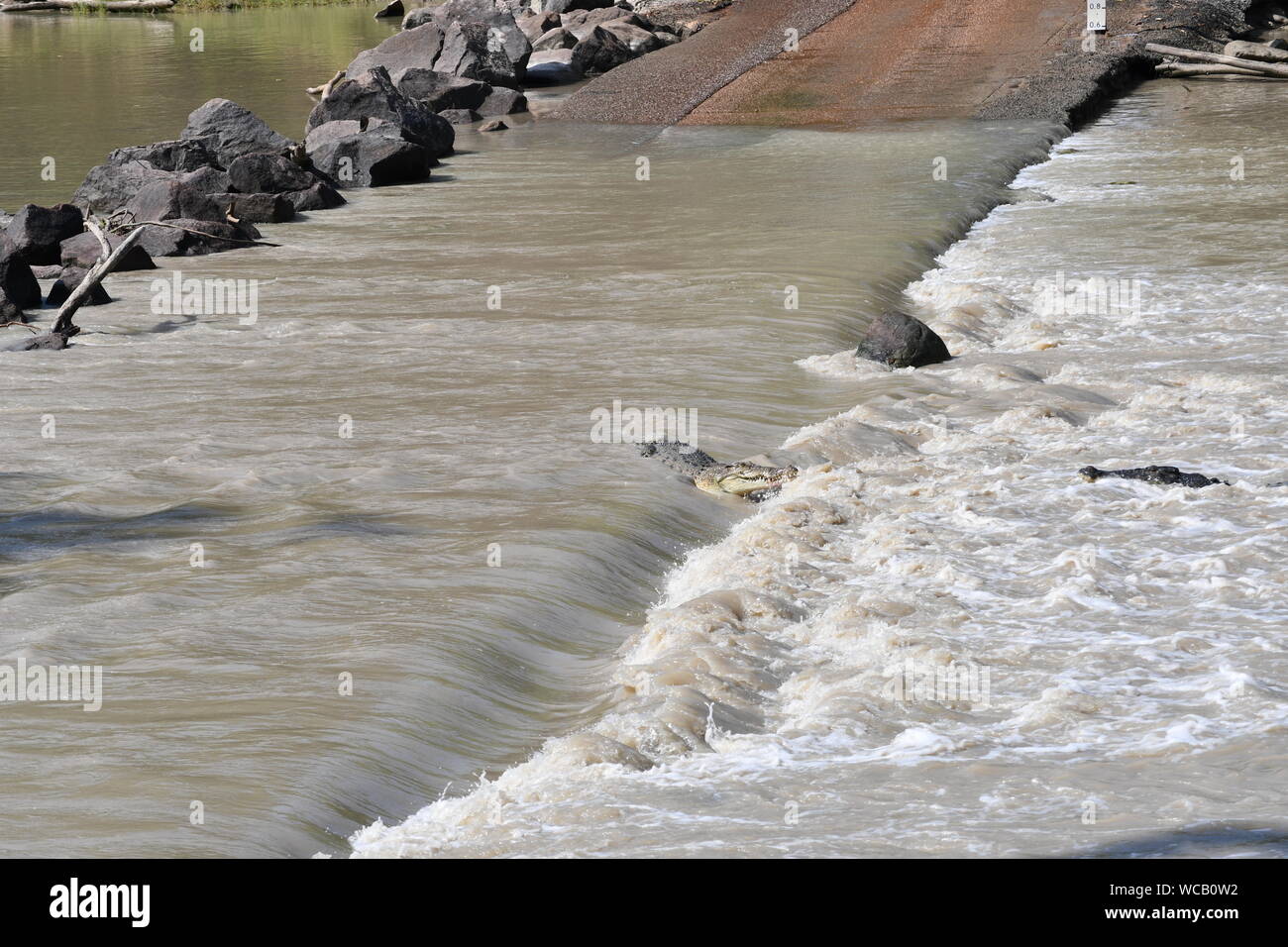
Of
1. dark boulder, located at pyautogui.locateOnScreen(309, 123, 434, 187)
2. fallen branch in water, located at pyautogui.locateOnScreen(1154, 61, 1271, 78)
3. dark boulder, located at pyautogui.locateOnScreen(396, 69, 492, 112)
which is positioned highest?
fallen branch in water, located at pyautogui.locateOnScreen(1154, 61, 1271, 78)

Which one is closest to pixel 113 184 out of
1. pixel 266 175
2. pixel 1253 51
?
pixel 266 175

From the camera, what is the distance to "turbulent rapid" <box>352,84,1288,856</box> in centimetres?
544

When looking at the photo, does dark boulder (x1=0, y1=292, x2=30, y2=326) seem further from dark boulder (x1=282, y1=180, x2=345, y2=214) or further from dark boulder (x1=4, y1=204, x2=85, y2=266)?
dark boulder (x1=282, y1=180, x2=345, y2=214)

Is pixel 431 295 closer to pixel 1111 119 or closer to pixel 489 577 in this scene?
pixel 489 577

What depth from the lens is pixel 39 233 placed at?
14312 millimetres

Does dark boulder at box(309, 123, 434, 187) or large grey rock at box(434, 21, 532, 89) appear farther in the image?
large grey rock at box(434, 21, 532, 89)

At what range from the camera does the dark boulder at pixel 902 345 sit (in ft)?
37.1

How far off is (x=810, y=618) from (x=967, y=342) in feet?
17.1

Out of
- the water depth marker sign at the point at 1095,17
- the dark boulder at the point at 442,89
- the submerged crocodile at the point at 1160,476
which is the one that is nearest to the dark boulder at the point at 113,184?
the dark boulder at the point at 442,89

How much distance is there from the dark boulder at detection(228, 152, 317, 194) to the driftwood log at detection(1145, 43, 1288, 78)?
45.7 ft

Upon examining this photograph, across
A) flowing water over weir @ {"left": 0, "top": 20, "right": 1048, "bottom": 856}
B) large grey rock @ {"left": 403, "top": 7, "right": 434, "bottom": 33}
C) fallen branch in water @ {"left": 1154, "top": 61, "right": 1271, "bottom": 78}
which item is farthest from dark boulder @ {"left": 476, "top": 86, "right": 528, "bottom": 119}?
fallen branch in water @ {"left": 1154, "top": 61, "right": 1271, "bottom": 78}

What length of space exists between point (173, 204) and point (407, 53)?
10951 mm
